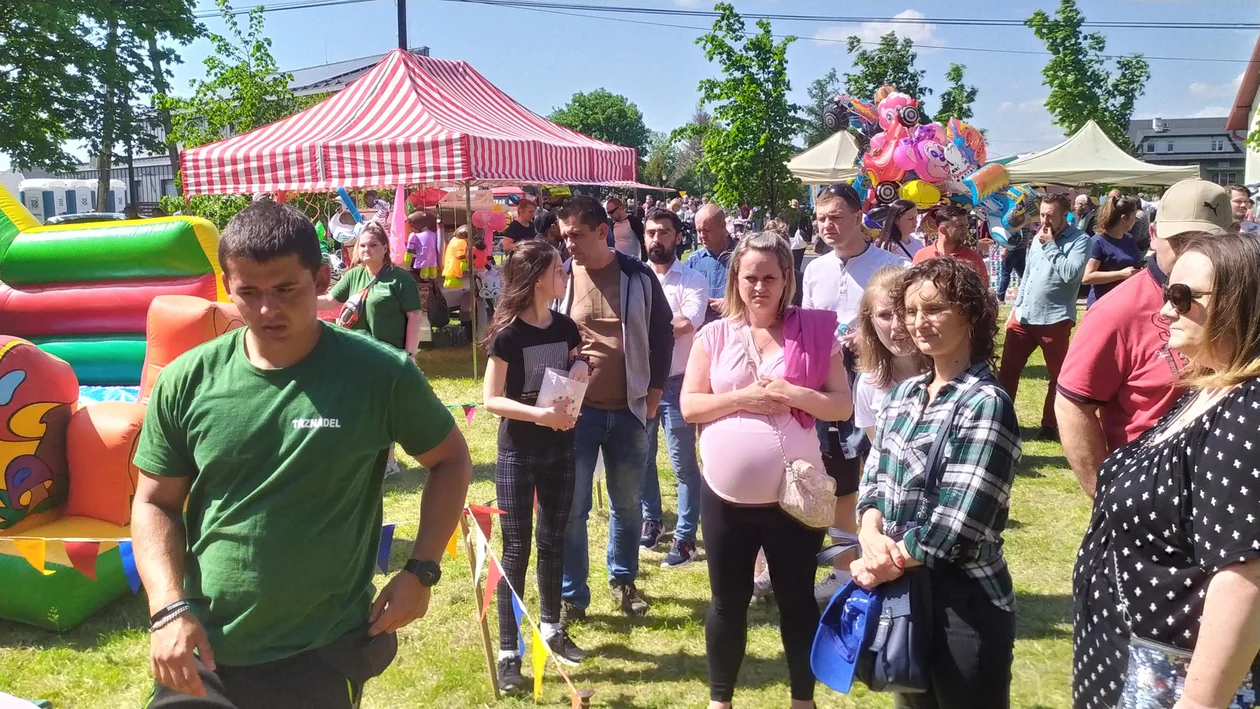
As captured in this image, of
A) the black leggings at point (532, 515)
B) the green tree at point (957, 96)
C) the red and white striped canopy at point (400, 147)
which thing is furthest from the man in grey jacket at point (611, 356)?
the green tree at point (957, 96)

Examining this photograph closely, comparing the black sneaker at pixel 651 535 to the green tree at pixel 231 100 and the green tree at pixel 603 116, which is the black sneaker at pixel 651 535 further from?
the green tree at pixel 603 116

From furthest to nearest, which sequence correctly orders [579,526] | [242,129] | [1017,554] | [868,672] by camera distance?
[242,129]
[1017,554]
[579,526]
[868,672]

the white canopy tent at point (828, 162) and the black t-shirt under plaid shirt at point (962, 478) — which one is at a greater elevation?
the white canopy tent at point (828, 162)

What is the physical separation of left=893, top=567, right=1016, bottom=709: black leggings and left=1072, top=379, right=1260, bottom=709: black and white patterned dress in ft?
0.76

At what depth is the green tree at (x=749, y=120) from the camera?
48.5 feet

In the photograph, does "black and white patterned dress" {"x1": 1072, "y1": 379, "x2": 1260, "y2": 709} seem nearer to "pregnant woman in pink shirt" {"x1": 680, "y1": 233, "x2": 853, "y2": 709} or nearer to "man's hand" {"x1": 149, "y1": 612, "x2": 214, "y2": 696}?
"pregnant woman in pink shirt" {"x1": 680, "y1": 233, "x2": 853, "y2": 709}

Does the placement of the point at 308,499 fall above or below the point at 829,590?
above

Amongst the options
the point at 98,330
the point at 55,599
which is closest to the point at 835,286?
the point at 55,599

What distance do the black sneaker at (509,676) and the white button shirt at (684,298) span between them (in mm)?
1877

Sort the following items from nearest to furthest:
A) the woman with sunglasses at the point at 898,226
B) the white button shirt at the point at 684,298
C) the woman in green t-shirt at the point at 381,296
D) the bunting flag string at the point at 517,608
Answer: the bunting flag string at the point at 517,608, the white button shirt at the point at 684,298, the woman in green t-shirt at the point at 381,296, the woman with sunglasses at the point at 898,226

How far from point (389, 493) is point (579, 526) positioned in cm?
280

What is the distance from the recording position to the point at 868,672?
90.7 inches

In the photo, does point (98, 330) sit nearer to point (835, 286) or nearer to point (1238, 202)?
point (835, 286)

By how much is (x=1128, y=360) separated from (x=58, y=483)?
14.8 feet
